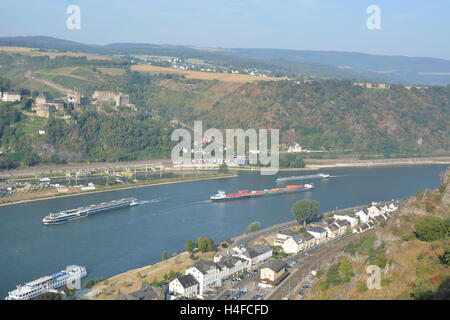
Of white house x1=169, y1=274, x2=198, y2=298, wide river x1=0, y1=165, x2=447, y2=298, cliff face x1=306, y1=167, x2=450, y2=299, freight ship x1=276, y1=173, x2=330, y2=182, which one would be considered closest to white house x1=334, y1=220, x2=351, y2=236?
wide river x1=0, y1=165, x2=447, y2=298

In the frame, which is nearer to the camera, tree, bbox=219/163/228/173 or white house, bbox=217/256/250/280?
white house, bbox=217/256/250/280

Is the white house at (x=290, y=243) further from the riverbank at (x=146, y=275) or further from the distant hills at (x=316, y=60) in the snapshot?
the distant hills at (x=316, y=60)

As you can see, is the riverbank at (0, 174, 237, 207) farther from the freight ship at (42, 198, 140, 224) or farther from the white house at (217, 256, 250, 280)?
the white house at (217, 256, 250, 280)

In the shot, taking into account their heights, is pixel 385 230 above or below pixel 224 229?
above

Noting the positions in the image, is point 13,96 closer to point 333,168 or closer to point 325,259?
point 333,168

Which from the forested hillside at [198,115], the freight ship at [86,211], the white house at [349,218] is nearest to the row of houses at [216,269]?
the white house at [349,218]
